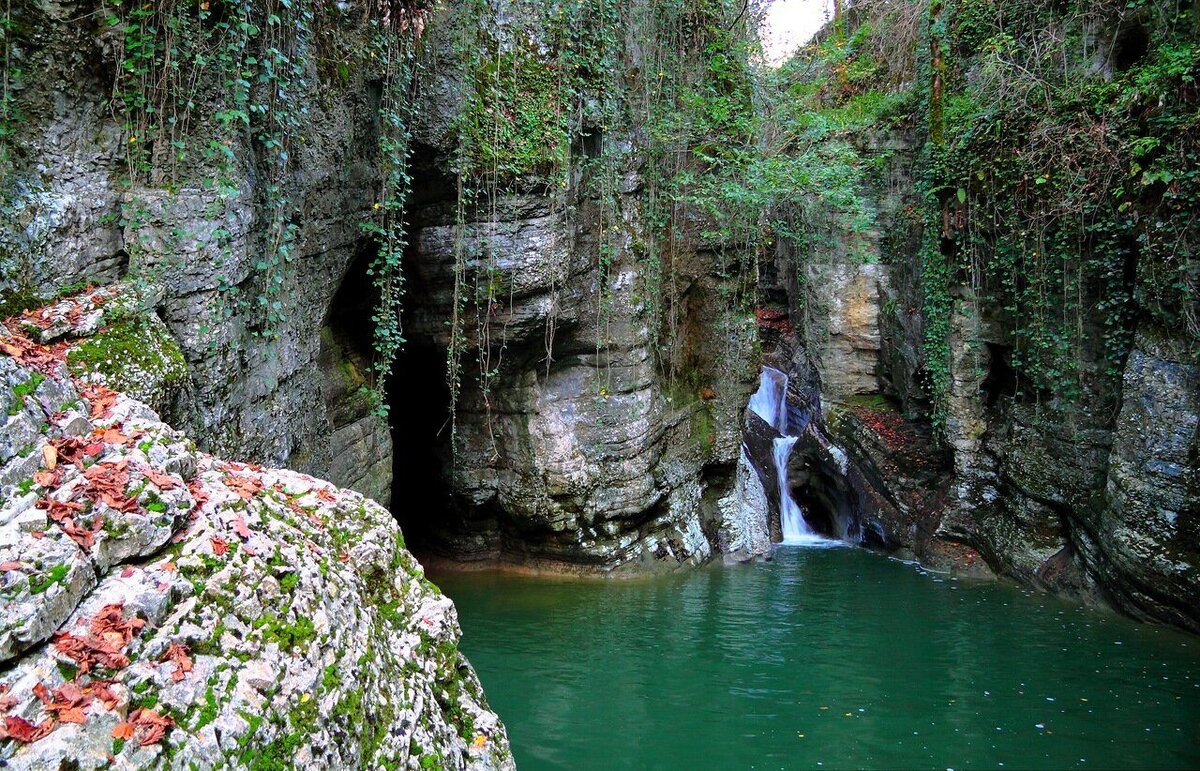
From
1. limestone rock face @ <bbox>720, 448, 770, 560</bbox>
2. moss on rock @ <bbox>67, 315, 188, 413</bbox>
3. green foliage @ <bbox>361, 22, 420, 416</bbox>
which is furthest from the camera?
limestone rock face @ <bbox>720, 448, 770, 560</bbox>

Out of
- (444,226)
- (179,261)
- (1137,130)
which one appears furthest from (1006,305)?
(179,261)

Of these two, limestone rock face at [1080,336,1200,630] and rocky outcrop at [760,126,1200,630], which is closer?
limestone rock face at [1080,336,1200,630]

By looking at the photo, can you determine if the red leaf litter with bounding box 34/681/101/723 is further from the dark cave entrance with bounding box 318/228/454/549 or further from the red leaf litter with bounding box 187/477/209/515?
the dark cave entrance with bounding box 318/228/454/549

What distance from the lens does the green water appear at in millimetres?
5980

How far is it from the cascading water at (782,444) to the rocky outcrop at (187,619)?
483 inches

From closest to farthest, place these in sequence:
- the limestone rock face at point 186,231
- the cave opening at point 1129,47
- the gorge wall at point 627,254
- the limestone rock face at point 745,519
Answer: the limestone rock face at point 186,231 < the gorge wall at point 627,254 < the cave opening at point 1129,47 < the limestone rock face at point 745,519

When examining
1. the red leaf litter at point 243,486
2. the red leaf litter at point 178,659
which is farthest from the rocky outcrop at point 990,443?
A: the red leaf litter at point 178,659

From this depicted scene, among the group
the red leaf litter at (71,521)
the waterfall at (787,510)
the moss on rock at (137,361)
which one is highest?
the moss on rock at (137,361)

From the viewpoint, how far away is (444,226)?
9.52m

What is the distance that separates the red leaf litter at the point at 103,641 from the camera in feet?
7.27

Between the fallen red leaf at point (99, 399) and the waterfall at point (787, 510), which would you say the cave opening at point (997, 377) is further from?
the fallen red leaf at point (99, 399)

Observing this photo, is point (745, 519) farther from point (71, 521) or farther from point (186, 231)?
point (71, 521)

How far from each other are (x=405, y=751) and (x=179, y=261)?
405cm

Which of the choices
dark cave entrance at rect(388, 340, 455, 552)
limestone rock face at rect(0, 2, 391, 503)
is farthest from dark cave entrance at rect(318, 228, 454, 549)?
limestone rock face at rect(0, 2, 391, 503)
